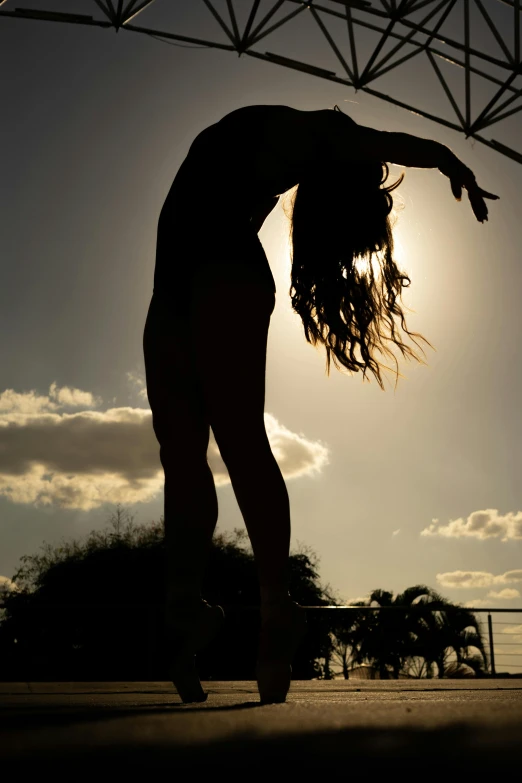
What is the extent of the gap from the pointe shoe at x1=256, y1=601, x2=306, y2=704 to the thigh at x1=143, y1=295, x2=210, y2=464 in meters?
0.39

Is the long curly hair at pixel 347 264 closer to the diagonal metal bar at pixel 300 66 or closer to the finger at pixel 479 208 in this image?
the finger at pixel 479 208

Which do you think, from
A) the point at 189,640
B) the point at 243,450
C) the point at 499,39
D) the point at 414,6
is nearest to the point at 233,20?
the point at 414,6

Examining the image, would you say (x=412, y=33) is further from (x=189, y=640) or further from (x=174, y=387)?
(x=189, y=640)

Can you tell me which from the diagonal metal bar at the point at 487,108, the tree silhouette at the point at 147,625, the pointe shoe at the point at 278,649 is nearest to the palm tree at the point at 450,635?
the tree silhouette at the point at 147,625

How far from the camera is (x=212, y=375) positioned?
154 cm

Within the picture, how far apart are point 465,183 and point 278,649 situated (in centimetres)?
107

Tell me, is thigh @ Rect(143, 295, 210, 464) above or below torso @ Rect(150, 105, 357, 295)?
below

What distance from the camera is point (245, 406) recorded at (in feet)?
5.04

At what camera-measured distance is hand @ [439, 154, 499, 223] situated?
1.77 m

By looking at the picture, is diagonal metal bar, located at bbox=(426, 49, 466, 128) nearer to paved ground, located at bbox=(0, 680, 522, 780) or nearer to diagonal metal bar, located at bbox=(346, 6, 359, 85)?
diagonal metal bar, located at bbox=(346, 6, 359, 85)

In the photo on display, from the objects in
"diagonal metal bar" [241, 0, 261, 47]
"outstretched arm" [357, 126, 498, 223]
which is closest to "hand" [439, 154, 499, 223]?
"outstretched arm" [357, 126, 498, 223]

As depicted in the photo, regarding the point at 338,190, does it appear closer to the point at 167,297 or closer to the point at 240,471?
the point at 167,297

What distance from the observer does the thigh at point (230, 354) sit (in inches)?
60.3

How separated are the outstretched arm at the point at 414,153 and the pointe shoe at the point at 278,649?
953 mm
